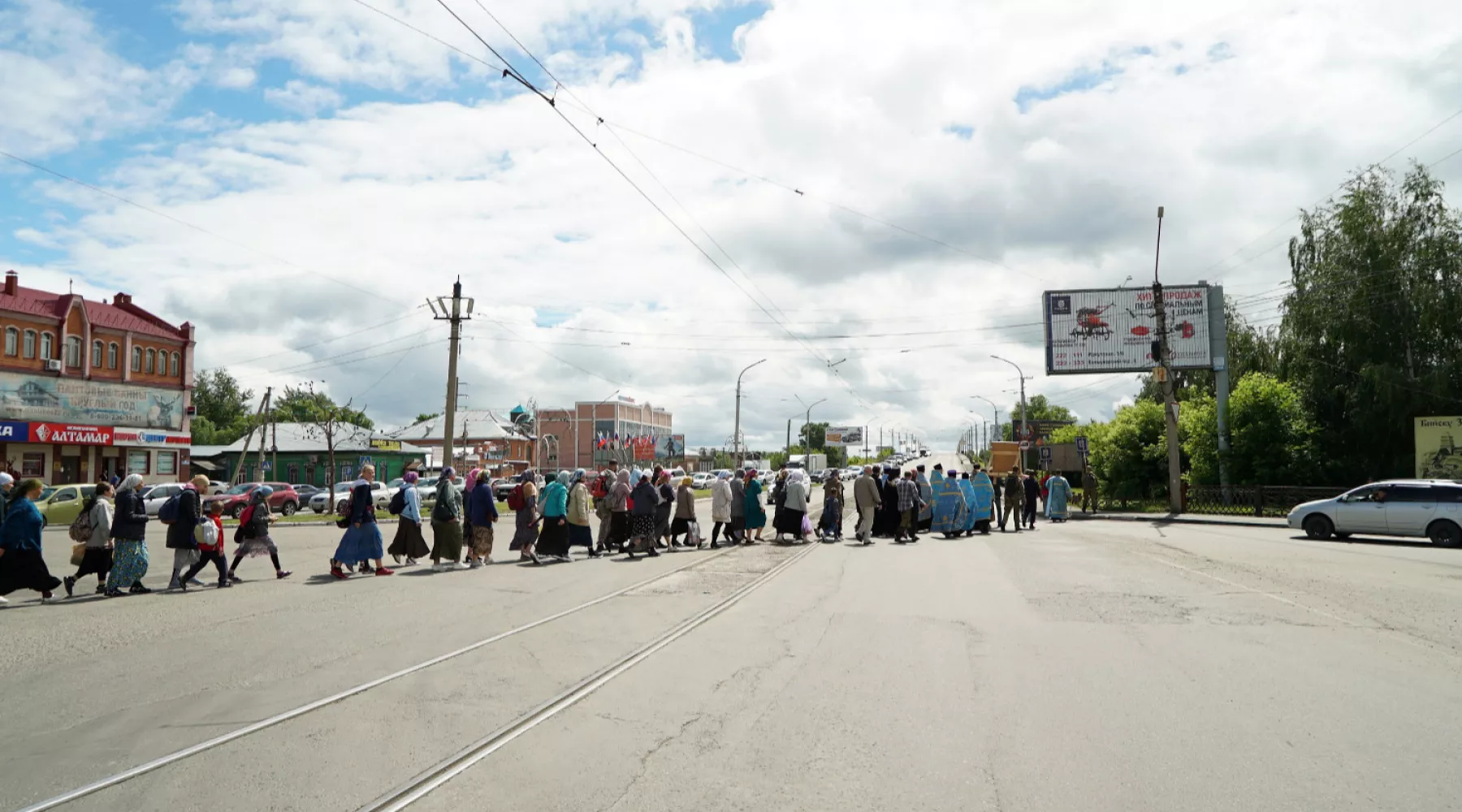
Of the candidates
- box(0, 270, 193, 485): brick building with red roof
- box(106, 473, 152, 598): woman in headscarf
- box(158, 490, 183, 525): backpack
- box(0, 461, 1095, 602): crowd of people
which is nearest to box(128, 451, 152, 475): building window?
box(0, 270, 193, 485): brick building with red roof

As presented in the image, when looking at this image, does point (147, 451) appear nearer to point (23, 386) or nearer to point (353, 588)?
point (23, 386)

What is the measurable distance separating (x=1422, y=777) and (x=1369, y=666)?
10.2 ft

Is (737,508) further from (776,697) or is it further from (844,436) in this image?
(844,436)

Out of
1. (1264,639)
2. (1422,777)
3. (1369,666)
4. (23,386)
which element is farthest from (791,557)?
(23,386)

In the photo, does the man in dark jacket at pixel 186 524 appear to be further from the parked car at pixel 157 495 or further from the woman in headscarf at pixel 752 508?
the parked car at pixel 157 495

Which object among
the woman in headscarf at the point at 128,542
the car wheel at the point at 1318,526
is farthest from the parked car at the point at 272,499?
the car wheel at the point at 1318,526

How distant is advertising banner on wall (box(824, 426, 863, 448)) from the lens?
154 m

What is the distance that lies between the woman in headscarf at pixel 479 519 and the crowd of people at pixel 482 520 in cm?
2

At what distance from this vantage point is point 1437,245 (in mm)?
35938

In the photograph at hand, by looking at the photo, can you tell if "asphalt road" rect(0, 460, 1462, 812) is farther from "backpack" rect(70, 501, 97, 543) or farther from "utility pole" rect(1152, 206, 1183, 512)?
"utility pole" rect(1152, 206, 1183, 512)

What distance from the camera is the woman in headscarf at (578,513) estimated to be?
1745 cm

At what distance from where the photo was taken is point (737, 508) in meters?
21.7

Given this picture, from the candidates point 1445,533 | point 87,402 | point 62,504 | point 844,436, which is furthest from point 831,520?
point 844,436

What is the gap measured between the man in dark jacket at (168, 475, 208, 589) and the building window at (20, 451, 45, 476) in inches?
1540
